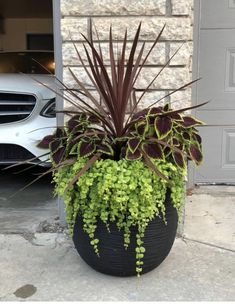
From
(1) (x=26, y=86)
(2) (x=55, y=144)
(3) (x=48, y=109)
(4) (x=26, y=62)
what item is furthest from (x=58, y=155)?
(4) (x=26, y=62)

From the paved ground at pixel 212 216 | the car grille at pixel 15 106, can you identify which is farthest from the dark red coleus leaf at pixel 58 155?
the car grille at pixel 15 106

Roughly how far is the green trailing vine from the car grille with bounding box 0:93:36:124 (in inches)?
81.1

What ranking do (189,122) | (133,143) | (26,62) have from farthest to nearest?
1. (26,62)
2. (189,122)
3. (133,143)

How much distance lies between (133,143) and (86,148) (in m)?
0.29

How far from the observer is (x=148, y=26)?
344cm

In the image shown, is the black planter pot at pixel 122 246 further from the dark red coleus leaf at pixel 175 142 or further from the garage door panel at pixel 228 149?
the garage door panel at pixel 228 149

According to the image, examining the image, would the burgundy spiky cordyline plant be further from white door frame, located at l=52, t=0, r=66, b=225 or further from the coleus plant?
white door frame, located at l=52, t=0, r=66, b=225

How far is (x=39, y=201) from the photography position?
4.64 m

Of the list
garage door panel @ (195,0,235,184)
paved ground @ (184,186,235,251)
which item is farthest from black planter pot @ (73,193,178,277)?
garage door panel @ (195,0,235,184)

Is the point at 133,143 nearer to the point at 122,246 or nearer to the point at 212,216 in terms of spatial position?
the point at 122,246

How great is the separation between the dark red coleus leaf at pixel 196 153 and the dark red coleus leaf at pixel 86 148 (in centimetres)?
64

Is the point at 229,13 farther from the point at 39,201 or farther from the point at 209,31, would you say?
the point at 39,201

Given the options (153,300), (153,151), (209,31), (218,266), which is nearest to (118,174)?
(153,151)

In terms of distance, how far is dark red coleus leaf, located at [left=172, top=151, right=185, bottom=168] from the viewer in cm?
280
